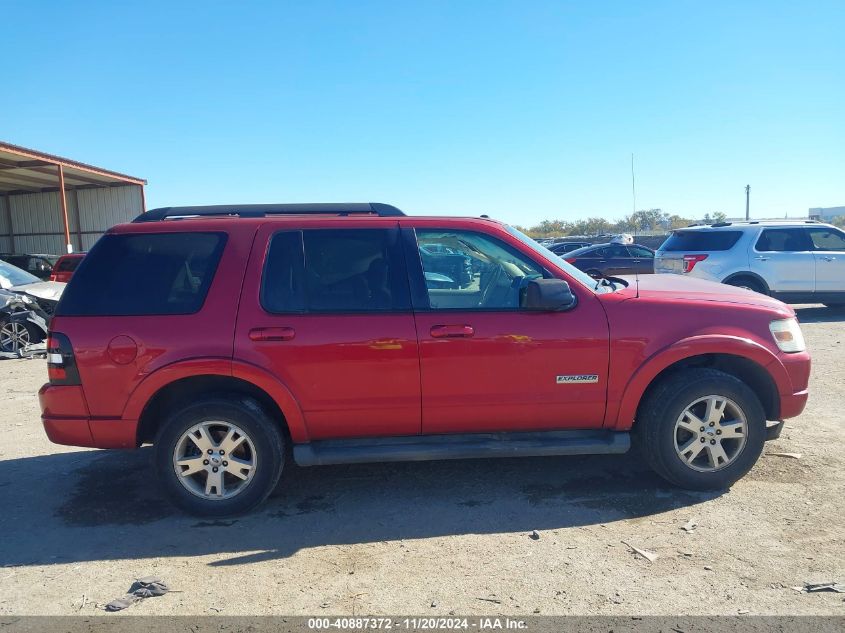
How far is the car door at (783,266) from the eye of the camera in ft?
37.9

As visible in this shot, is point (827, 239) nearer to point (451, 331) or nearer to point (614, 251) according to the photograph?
point (614, 251)

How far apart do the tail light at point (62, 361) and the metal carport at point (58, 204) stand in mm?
22027

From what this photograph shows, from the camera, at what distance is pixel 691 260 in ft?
38.3

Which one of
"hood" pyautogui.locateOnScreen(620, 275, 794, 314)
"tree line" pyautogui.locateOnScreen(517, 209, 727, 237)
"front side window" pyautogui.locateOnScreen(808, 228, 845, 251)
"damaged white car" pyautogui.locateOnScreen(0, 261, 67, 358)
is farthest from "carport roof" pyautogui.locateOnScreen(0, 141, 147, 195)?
"tree line" pyautogui.locateOnScreen(517, 209, 727, 237)

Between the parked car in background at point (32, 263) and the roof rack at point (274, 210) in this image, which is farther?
the parked car in background at point (32, 263)

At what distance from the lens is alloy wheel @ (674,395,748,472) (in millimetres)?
4168

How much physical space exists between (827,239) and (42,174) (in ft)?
89.7

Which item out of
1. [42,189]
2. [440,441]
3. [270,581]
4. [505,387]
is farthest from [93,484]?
[42,189]

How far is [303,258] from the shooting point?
4176 mm

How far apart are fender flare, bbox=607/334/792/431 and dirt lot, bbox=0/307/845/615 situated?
61cm

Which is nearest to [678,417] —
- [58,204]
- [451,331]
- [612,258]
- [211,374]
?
[451,331]

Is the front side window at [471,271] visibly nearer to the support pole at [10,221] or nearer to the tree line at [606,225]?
the support pole at [10,221]

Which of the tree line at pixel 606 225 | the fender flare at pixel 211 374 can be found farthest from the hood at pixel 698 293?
the tree line at pixel 606 225

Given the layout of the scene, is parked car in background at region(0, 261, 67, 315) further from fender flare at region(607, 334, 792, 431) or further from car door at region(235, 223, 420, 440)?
fender flare at region(607, 334, 792, 431)
